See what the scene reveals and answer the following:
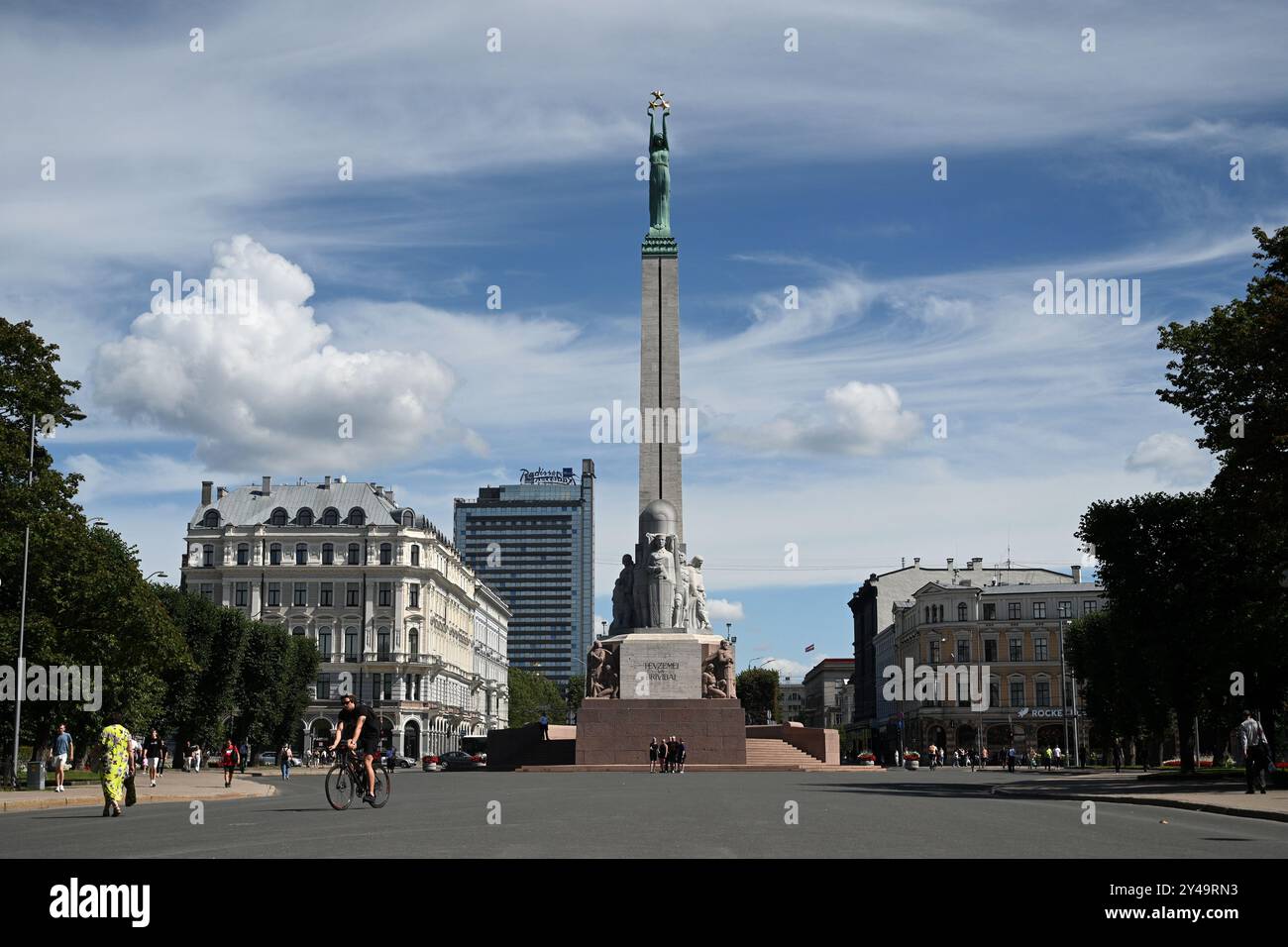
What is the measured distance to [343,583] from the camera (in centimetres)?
11325

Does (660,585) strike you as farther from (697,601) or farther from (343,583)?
(343,583)

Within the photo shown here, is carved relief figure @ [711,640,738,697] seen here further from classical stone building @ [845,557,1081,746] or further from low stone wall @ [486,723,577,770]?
classical stone building @ [845,557,1081,746]

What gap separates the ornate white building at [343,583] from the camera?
366 ft

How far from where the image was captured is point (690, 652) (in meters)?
59.5

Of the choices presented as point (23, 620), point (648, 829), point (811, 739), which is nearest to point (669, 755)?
point (811, 739)

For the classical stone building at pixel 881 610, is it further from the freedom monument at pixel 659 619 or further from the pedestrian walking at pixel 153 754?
the pedestrian walking at pixel 153 754

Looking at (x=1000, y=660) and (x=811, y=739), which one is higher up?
(x=1000, y=660)

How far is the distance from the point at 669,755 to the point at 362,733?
90.0ft

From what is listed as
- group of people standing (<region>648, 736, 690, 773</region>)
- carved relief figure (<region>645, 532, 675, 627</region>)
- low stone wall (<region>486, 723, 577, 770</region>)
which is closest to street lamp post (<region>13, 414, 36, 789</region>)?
group of people standing (<region>648, 736, 690, 773</region>)

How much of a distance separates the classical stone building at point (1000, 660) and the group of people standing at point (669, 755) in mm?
69389

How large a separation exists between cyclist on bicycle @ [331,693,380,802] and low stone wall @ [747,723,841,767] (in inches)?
1531
